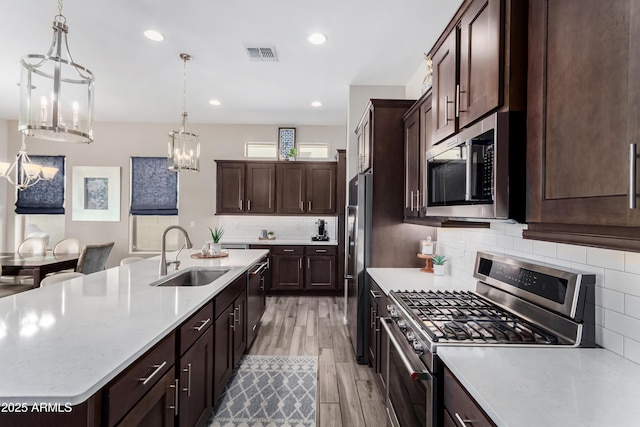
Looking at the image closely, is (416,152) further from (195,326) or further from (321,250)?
(321,250)

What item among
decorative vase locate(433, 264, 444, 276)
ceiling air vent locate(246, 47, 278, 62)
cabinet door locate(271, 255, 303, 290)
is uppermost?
ceiling air vent locate(246, 47, 278, 62)

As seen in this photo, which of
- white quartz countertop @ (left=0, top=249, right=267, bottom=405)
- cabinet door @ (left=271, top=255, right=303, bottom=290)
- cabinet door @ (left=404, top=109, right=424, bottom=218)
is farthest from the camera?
cabinet door @ (left=271, top=255, right=303, bottom=290)

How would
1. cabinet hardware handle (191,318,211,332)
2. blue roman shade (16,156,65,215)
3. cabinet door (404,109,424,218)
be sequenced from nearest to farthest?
cabinet hardware handle (191,318,211,332) → cabinet door (404,109,424,218) → blue roman shade (16,156,65,215)

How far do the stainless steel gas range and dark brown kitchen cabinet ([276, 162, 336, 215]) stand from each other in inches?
151

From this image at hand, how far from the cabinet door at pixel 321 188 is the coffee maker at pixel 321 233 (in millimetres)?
225

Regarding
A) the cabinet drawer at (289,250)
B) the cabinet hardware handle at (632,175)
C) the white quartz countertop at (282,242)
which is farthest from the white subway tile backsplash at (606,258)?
the cabinet drawer at (289,250)

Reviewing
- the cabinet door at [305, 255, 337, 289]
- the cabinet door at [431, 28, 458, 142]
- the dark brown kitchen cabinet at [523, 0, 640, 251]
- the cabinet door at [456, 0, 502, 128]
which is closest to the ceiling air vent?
the cabinet door at [431, 28, 458, 142]

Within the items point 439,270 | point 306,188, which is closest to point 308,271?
point 306,188

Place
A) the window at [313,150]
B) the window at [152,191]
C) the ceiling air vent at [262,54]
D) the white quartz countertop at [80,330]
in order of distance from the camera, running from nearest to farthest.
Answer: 1. the white quartz countertop at [80,330]
2. the ceiling air vent at [262,54]
3. the window at [152,191]
4. the window at [313,150]

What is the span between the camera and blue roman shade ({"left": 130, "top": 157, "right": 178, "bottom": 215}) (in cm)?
583

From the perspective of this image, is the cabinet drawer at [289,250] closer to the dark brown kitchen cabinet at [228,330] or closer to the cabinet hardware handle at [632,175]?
the dark brown kitchen cabinet at [228,330]

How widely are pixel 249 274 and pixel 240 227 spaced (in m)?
3.03

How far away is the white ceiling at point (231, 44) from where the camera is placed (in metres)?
2.56

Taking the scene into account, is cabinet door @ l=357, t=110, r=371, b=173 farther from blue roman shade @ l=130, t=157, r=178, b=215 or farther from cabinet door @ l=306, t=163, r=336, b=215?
blue roman shade @ l=130, t=157, r=178, b=215
